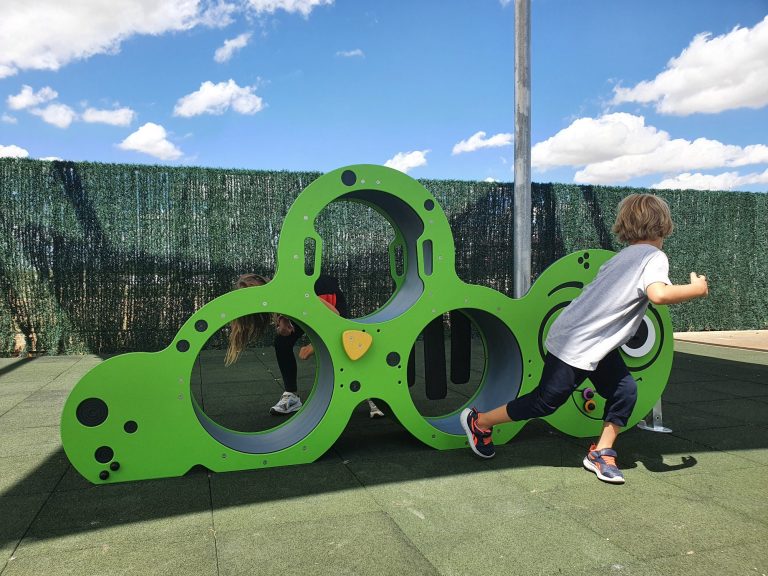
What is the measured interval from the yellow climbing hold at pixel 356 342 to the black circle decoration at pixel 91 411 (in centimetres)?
126

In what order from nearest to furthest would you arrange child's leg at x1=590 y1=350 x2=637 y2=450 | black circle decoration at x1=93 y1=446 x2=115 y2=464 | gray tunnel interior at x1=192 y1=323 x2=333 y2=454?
black circle decoration at x1=93 y1=446 x2=115 y2=464 → child's leg at x1=590 y1=350 x2=637 y2=450 → gray tunnel interior at x1=192 y1=323 x2=333 y2=454

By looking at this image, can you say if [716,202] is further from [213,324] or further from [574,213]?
[213,324]

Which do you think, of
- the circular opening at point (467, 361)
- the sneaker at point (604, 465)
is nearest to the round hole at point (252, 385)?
the circular opening at point (467, 361)

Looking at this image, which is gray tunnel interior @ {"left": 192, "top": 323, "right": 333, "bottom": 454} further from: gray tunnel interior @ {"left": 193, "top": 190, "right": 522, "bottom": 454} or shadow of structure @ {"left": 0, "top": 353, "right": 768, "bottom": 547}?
shadow of structure @ {"left": 0, "top": 353, "right": 768, "bottom": 547}

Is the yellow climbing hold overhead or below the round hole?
overhead

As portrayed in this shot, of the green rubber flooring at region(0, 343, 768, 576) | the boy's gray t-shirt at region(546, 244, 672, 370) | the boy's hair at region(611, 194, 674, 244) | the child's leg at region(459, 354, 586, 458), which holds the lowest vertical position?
the green rubber flooring at region(0, 343, 768, 576)

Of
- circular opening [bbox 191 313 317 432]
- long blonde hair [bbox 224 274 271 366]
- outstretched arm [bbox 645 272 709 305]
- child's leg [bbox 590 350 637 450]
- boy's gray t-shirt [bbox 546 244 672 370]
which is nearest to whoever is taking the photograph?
outstretched arm [bbox 645 272 709 305]

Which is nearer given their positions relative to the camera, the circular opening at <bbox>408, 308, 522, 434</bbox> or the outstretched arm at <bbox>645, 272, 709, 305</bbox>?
the outstretched arm at <bbox>645, 272, 709, 305</bbox>

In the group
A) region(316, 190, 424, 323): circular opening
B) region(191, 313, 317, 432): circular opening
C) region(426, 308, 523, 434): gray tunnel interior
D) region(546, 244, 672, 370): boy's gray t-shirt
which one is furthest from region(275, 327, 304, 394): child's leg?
region(316, 190, 424, 323): circular opening

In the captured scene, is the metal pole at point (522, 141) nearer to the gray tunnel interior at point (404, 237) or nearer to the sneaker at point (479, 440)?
the gray tunnel interior at point (404, 237)

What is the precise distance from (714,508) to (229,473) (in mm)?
2315

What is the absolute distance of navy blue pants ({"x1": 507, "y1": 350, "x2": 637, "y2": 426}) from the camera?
3.09 metres

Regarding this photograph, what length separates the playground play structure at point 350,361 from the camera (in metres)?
3.10

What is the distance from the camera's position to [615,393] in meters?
3.19
